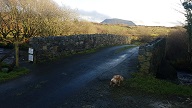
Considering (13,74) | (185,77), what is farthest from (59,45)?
(185,77)

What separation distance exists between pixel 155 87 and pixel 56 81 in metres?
4.31

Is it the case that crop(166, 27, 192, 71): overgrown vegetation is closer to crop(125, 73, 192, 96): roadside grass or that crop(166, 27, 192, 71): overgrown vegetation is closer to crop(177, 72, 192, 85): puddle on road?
crop(177, 72, 192, 85): puddle on road

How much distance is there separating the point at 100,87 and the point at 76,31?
1700 cm

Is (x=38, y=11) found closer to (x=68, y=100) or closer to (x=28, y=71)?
(x=28, y=71)

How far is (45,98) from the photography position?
8.97 m

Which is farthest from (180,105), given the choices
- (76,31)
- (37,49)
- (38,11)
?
(76,31)

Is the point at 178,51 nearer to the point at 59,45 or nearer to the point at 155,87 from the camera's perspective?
the point at 59,45

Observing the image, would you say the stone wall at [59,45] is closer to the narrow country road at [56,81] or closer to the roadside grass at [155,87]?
the narrow country road at [56,81]

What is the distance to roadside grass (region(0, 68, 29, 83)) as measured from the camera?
11238mm

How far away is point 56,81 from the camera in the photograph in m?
11.2

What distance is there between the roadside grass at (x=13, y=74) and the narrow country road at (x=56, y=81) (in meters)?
0.39

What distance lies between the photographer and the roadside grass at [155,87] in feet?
34.3

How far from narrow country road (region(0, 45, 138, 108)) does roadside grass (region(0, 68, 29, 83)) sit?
394 mm

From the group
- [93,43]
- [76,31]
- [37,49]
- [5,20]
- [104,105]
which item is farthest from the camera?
[76,31]
